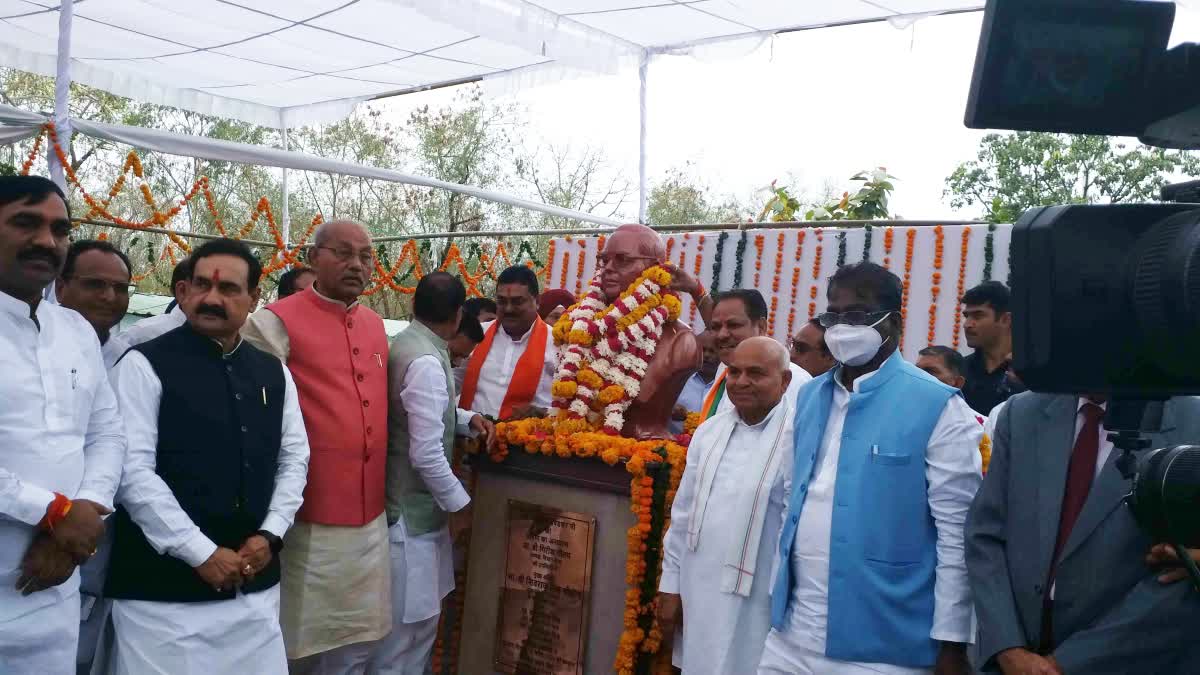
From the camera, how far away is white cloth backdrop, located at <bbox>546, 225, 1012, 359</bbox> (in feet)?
21.5

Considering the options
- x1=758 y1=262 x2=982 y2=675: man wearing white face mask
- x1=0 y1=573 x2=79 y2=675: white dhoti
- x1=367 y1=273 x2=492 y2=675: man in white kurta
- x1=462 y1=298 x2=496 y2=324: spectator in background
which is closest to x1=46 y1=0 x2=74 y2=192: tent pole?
x1=462 y1=298 x2=496 y2=324: spectator in background

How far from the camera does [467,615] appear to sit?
4.44 metres

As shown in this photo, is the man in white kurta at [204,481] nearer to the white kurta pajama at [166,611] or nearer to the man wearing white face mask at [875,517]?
the white kurta pajama at [166,611]

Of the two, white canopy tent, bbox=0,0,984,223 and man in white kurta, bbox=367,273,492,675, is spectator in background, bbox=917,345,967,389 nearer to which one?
man in white kurta, bbox=367,273,492,675

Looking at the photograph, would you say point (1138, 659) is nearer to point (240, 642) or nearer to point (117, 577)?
point (240, 642)

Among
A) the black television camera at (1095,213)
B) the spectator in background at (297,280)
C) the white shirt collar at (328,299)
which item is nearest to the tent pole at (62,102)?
the spectator in background at (297,280)

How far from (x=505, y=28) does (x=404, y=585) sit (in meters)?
4.92

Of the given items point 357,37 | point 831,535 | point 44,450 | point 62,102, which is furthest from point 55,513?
point 357,37

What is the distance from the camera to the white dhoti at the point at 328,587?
3.70 m

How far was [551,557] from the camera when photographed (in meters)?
4.15

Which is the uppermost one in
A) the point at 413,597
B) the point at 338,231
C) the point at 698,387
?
the point at 338,231

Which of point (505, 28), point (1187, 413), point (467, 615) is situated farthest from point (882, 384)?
point (505, 28)

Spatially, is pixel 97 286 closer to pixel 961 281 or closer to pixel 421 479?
pixel 421 479

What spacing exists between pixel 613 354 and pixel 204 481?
1.69 m
